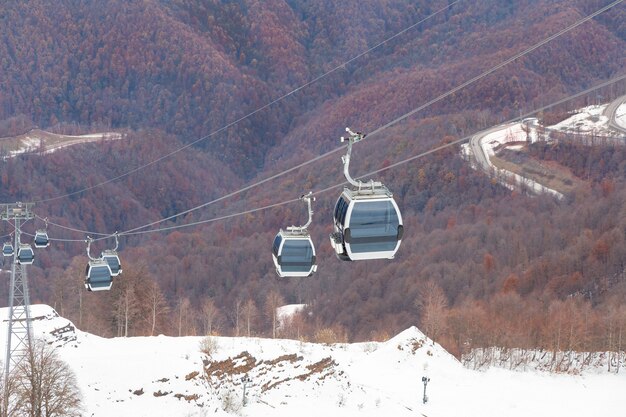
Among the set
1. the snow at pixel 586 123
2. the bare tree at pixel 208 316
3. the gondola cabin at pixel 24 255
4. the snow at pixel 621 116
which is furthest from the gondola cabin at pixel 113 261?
the snow at pixel 621 116

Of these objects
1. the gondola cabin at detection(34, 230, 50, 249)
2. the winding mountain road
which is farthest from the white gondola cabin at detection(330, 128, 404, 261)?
the winding mountain road

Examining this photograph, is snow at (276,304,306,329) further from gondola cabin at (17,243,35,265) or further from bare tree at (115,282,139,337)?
gondola cabin at (17,243,35,265)

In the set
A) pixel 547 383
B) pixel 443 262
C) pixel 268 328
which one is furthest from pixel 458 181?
pixel 547 383

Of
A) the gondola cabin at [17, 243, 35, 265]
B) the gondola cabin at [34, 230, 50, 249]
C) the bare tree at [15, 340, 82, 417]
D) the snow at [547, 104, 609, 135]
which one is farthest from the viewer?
the snow at [547, 104, 609, 135]

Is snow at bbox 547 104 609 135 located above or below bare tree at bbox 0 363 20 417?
above

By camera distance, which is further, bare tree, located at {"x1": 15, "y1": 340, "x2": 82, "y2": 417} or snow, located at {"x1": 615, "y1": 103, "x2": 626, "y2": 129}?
snow, located at {"x1": 615, "y1": 103, "x2": 626, "y2": 129}

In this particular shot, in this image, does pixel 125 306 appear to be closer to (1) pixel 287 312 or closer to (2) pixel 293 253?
(2) pixel 293 253

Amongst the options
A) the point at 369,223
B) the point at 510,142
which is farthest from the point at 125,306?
the point at 510,142

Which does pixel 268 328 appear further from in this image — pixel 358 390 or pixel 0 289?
pixel 358 390
